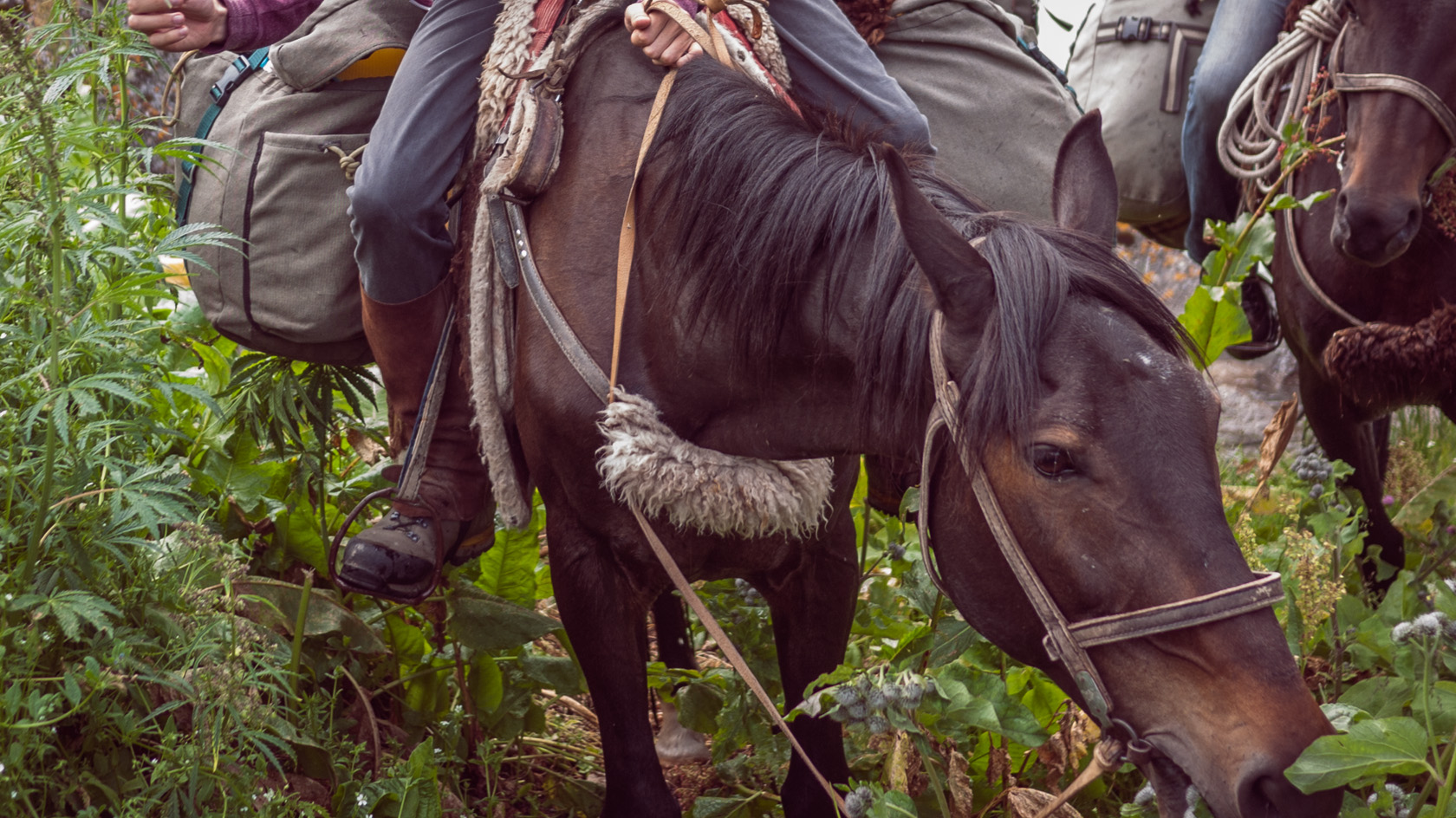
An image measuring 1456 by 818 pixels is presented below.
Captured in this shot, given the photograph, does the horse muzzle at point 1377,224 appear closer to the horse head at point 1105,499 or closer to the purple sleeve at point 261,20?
the horse head at point 1105,499

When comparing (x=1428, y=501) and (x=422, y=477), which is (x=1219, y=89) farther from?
(x=422, y=477)

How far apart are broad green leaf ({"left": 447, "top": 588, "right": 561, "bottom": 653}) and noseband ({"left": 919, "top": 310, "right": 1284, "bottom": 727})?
1.50 meters

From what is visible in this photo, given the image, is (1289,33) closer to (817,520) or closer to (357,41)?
(817,520)

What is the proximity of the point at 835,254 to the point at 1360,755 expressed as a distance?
3.32ft

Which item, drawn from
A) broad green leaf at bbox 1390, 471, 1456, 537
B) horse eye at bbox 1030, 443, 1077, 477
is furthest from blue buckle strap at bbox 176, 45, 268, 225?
broad green leaf at bbox 1390, 471, 1456, 537

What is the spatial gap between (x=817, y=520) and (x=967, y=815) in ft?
2.61

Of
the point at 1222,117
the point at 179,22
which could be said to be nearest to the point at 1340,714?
the point at 179,22

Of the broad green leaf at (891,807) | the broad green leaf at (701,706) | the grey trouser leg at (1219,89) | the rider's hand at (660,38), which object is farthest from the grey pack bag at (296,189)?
the grey trouser leg at (1219,89)

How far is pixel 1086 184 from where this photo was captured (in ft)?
6.59

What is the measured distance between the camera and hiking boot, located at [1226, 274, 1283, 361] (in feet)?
14.3

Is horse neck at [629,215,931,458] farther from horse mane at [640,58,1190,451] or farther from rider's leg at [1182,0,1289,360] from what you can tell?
rider's leg at [1182,0,1289,360]

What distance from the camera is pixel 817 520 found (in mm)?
2301

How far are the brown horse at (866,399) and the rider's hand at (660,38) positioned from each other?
0.08 meters

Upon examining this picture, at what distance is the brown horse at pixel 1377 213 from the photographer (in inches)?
122
